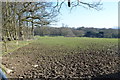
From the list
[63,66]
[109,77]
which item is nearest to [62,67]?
[63,66]

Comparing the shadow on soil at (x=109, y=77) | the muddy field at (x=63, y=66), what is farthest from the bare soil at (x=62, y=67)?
the shadow on soil at (x=109, y=77)

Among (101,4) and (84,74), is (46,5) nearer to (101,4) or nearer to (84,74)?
(101,4)

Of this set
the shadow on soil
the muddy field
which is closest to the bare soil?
the muddy field

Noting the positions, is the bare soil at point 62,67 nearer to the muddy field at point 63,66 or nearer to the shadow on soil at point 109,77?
the muddy field at point 63,66

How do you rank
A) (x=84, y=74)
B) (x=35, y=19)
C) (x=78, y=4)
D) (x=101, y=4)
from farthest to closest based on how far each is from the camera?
(x=35, y=19) → (x=101, y=4) → (x=78, y=4) → (x=84, y=74)

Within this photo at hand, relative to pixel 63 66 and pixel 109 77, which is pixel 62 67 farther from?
pixel 109 77

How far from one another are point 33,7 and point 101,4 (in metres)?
10.7

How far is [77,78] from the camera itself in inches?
169

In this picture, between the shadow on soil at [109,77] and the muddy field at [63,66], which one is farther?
the muddy field at [63,66]

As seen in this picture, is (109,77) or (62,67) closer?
(109,77)

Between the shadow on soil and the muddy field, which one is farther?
the muddy field

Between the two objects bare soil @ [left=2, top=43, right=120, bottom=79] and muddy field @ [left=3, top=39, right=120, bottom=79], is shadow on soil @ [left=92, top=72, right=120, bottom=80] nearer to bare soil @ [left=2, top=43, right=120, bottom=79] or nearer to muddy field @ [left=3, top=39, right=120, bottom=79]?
muddy field @ [left=3, top=39, right=120, bottom=79]

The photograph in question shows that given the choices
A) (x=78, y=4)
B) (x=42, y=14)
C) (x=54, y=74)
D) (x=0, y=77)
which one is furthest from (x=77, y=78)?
(x=42, y=14)

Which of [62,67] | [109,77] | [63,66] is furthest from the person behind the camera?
[63,66]
